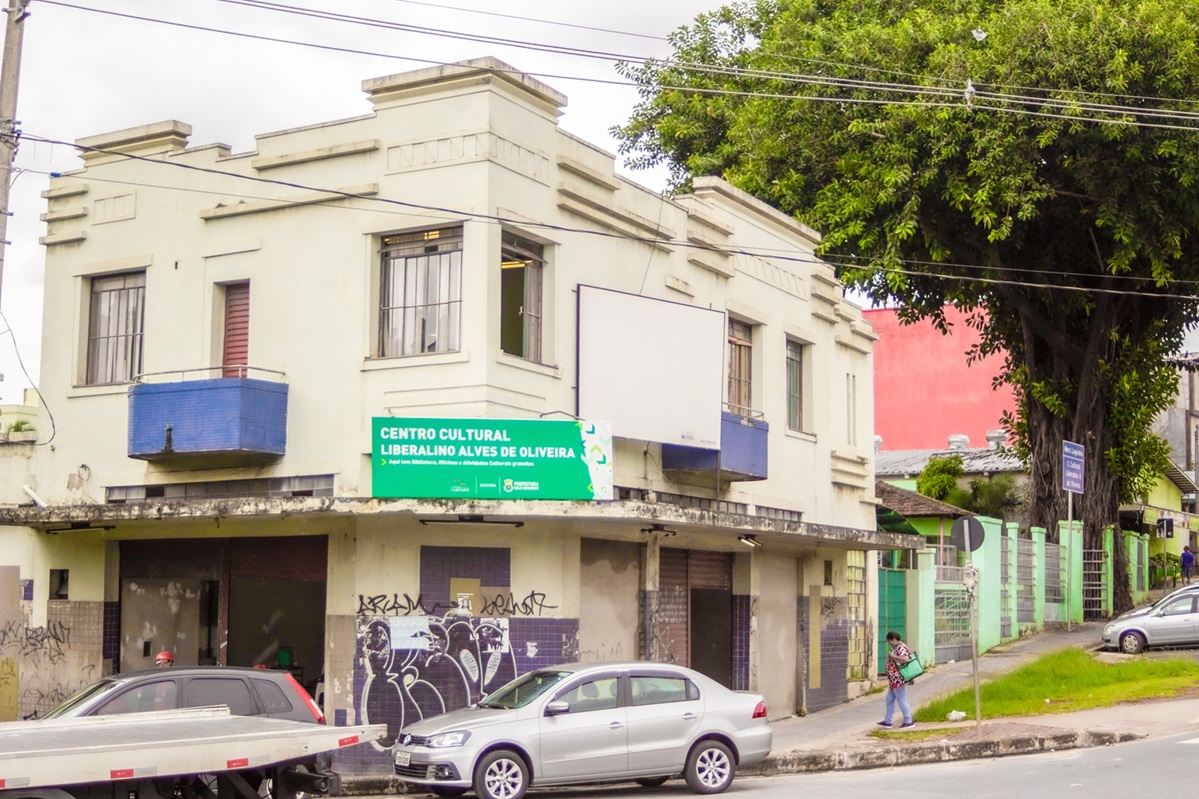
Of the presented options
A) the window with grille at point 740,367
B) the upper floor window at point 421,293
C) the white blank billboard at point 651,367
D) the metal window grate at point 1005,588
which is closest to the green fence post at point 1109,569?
the metal window grate at point 1005,588

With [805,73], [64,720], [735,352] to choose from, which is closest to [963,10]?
[805,73]

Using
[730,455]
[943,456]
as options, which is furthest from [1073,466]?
[943,456]

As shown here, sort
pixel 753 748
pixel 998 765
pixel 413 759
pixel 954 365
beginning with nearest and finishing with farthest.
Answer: pixel 413 759, pixel 753 748, pixel 998 765, pixel 954 365

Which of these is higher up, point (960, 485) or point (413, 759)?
point (960, 485)

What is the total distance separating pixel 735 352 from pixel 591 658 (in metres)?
5.83

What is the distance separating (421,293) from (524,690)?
541 cm

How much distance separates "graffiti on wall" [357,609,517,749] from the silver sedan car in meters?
1.95

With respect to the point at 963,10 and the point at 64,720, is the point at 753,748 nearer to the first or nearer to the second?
the point at 64,720

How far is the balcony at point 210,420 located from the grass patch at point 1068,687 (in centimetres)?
1057

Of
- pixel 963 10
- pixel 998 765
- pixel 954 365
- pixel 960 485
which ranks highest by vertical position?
pixel 963 10

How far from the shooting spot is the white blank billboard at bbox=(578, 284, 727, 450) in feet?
64.2

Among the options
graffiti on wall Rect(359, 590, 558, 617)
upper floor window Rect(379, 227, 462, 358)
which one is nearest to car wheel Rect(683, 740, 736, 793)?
graffiti on wall Rect(359, 590, 558, 617)

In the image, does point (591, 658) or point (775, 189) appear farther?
point (775, 189)

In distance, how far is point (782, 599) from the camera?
965 inches
